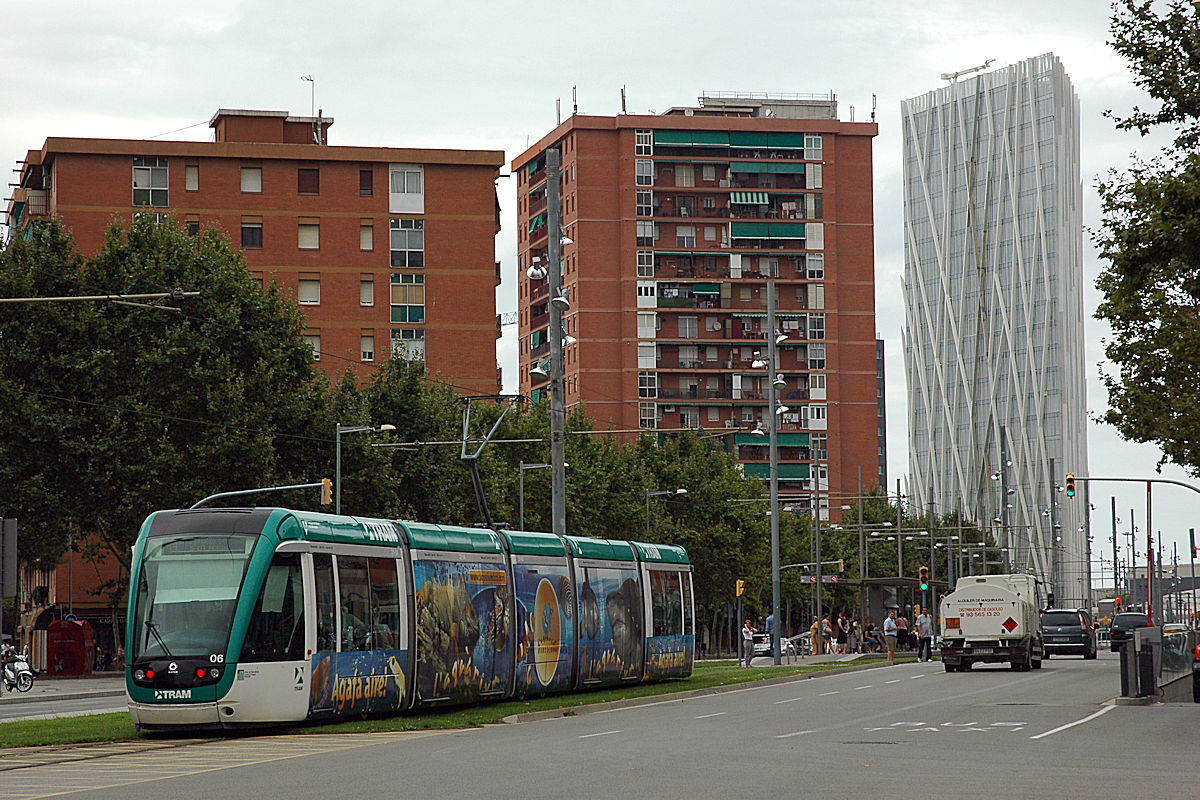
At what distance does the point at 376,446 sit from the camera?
2181 inches

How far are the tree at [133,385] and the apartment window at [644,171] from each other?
254 ft

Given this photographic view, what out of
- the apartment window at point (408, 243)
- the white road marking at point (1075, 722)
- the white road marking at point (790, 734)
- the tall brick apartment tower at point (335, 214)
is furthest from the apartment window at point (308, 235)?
the white road marking at point (790, 734)

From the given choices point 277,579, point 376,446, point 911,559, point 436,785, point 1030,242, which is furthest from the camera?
point 1030,242

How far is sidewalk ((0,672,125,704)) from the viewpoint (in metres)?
38.1

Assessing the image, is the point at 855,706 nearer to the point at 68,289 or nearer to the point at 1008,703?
the point at 1008,703

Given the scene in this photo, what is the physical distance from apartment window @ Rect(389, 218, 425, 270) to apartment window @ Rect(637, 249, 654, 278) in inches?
1666

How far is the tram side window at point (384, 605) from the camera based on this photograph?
24.1 meters

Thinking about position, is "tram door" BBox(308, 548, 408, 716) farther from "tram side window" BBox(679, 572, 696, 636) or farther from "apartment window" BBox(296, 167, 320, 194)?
"apartment window" BBox(296, 167, 320, 194)

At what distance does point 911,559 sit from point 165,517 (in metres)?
102

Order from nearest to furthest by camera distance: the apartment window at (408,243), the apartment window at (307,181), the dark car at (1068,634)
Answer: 1. the dark car at (1068,634)
2. the apartment window at (307,181)
3. the apartment window at (408,243)

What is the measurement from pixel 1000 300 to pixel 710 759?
6301 inches

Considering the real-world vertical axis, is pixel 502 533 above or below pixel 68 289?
below

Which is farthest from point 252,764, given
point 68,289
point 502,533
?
point 68,289

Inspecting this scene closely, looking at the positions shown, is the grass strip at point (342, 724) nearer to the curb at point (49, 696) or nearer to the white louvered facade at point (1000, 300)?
the curb at point (49, 696)
